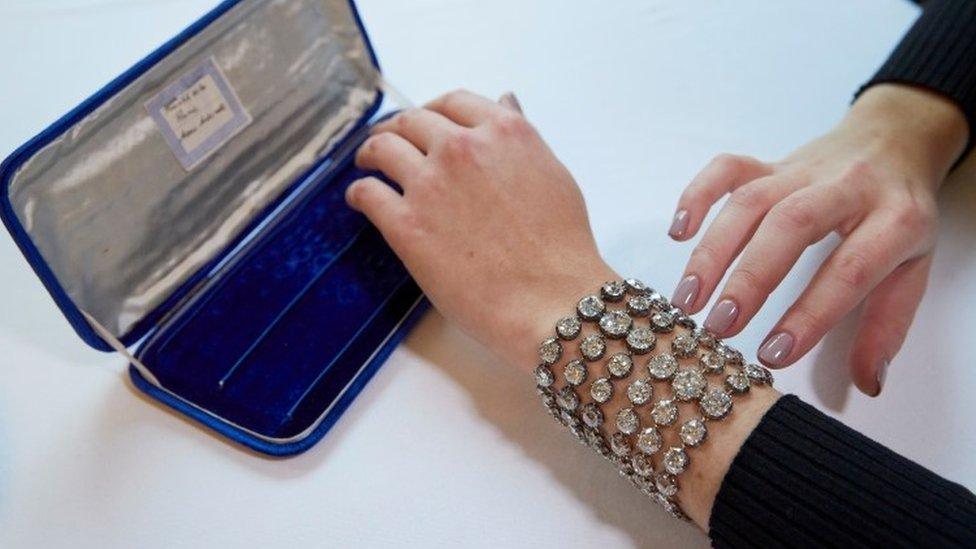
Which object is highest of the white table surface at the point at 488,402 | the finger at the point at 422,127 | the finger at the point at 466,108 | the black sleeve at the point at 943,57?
the black sleeve at the point at 943,57

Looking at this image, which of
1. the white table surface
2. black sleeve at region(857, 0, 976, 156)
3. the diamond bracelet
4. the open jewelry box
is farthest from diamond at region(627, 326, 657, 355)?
black sleeve at region(857, 0, 976, 156)

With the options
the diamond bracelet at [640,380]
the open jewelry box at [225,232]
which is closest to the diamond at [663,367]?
the diamond bracelet at [640,380]

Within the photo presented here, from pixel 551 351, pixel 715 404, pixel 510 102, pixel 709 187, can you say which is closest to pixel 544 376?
pixel 551 351

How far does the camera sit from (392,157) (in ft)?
2.22

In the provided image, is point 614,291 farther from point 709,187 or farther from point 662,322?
A: point 709,187

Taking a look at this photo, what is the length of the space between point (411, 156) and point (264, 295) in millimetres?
190

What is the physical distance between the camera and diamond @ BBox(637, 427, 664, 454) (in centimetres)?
46

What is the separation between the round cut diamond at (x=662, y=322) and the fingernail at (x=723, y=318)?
30mm

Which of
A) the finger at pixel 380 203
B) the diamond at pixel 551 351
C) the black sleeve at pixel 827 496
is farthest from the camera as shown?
the finger at pixel 380 203

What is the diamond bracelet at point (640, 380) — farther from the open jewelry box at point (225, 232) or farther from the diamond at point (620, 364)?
the open jewelry box at point (225, 232)

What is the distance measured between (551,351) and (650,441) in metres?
0.10

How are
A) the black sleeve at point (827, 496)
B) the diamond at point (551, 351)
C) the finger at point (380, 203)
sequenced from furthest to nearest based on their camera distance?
1. the finger at point (380, 203)
2. the diamond at point (551, 351)
3. the black sleeve at point (827, 496)

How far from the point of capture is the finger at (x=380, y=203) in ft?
2.09

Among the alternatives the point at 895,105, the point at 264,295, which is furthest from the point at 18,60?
the point at 895,105
